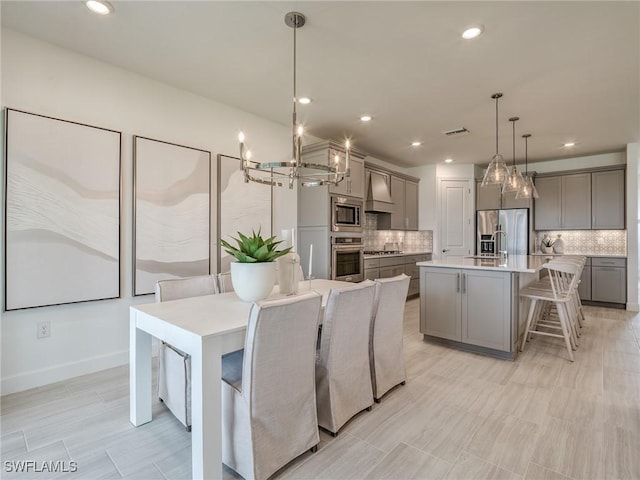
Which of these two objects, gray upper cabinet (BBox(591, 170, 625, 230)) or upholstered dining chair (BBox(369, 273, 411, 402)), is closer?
upholstered dining chair (BBox(369, 273, 411, 402))

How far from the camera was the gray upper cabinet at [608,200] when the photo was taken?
5.37 meters

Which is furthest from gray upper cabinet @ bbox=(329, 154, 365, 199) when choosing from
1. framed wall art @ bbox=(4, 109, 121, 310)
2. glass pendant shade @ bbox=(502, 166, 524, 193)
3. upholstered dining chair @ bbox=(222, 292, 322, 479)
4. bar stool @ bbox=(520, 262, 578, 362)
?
upholstered dining chair @ bbox=(222, 292, 322, 479)

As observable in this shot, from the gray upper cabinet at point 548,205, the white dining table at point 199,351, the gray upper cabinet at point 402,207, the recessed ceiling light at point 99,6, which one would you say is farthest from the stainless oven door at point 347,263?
the gray upper cabinet at point 548,205

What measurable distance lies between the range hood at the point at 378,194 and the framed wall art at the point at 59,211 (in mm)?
3597

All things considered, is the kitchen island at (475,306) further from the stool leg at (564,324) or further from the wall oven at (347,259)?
the wall oven at (347,259)

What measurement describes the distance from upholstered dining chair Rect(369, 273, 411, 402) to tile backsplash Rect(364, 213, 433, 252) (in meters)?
3.54

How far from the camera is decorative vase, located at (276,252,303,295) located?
233 centimetres

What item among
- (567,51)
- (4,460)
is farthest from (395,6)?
(4,460)

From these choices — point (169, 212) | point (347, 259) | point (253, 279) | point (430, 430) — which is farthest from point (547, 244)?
point (169, 212)

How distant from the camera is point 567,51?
260 centimetres

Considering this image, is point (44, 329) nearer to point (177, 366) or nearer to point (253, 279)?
point (177, 366)

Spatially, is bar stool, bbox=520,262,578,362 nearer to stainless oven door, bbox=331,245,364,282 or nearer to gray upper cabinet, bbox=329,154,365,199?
stainless oven door, bbox=331,245,364,282

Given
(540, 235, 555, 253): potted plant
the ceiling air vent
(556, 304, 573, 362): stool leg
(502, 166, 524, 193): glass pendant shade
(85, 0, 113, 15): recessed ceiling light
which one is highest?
(85, 0, 113, 15): recessed ceiling light

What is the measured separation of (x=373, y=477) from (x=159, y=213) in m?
2.78
